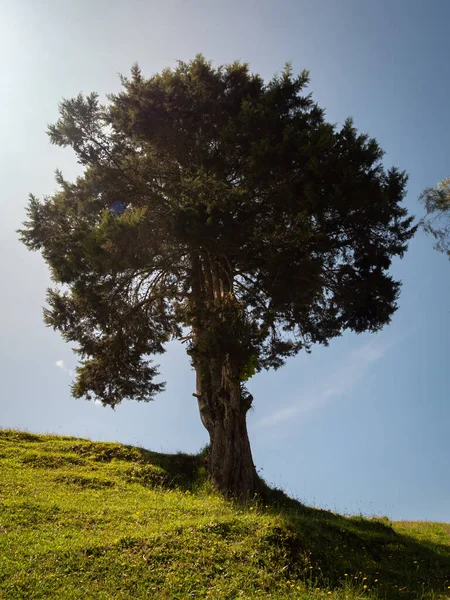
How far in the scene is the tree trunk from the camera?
1193cm

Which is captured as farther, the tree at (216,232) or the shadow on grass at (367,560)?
the tree at (216,232)

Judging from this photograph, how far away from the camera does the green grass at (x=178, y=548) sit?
6.36 m

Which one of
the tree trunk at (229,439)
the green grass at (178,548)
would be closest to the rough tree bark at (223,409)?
the tree trunk at (229,439)

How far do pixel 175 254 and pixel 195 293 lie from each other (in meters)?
2.46

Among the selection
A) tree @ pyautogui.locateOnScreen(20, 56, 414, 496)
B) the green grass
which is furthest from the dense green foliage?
the green grass

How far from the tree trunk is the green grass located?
24.4 inches

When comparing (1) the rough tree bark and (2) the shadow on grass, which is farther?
(1) the rough tree bark

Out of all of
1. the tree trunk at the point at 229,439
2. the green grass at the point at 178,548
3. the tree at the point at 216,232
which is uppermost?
Answer: the tree at the point at 216,232

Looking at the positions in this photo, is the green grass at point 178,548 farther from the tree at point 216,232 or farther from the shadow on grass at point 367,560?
the tree at point 216,232

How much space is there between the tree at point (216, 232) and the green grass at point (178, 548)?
2.96 metres

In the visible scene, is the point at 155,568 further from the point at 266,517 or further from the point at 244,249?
the point at 244,249

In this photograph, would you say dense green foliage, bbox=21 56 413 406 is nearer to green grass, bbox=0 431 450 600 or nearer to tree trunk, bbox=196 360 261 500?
tree trunk, bbox=196 360 261 500

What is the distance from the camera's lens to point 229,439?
1234 centimetres

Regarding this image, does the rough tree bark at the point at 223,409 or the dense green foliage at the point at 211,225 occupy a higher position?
the dense green foliage at the point at 211,225
